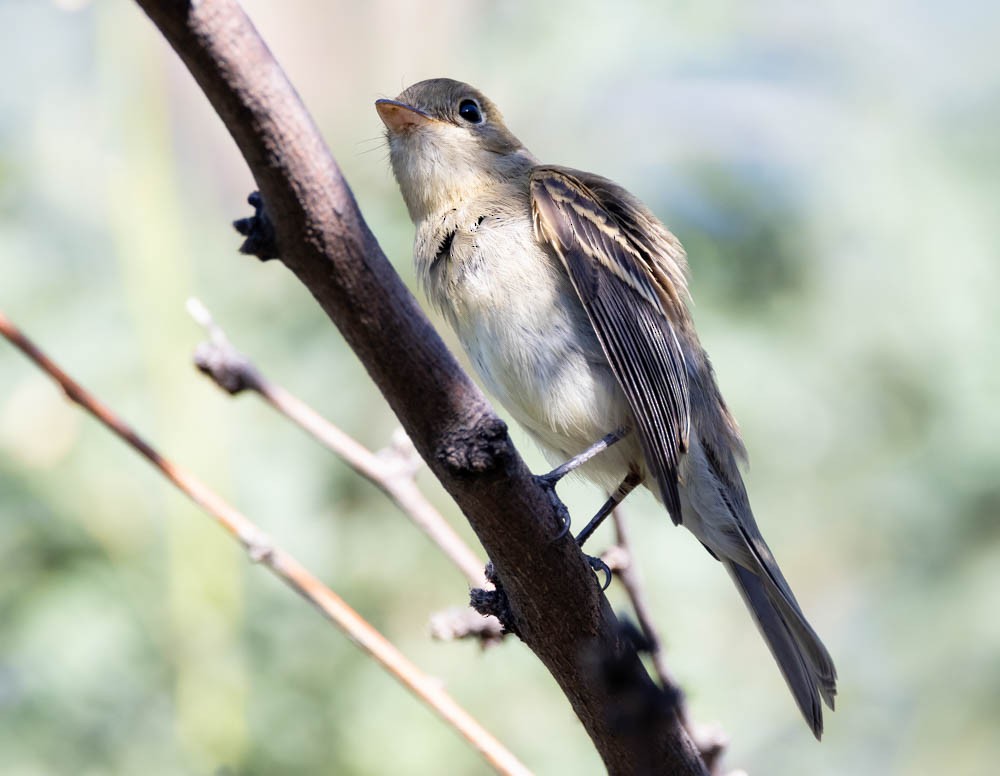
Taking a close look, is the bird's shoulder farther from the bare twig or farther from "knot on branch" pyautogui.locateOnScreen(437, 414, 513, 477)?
"knot on branch" pyautogui.locateOnScreen(437, 414, 513, 477)

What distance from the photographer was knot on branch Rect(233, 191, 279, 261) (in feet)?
5.40

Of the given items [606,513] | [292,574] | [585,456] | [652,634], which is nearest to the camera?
[292,574]

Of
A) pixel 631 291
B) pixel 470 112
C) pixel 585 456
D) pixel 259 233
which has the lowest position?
pixel 259 233

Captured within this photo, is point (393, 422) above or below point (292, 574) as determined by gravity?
above

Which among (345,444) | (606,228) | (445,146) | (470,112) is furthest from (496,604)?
(470,112)

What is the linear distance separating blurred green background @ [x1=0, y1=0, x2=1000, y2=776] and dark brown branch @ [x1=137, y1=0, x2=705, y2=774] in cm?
135

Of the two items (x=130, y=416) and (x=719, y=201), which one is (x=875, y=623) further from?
(x=130, y=416)

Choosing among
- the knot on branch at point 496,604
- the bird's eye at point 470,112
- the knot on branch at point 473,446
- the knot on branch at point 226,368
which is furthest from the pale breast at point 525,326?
the knot on branch at point 473,446

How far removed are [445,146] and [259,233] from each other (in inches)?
78.7

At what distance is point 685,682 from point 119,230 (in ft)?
8.23

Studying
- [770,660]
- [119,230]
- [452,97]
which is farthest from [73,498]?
[770,660]

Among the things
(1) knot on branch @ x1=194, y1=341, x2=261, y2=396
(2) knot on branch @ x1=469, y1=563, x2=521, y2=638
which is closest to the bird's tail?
(2) knot on branch @ x1=469, y1=563, x2=521, y2=638

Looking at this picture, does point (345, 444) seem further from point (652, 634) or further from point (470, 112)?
point (470, 112)

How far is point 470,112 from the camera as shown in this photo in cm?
381
